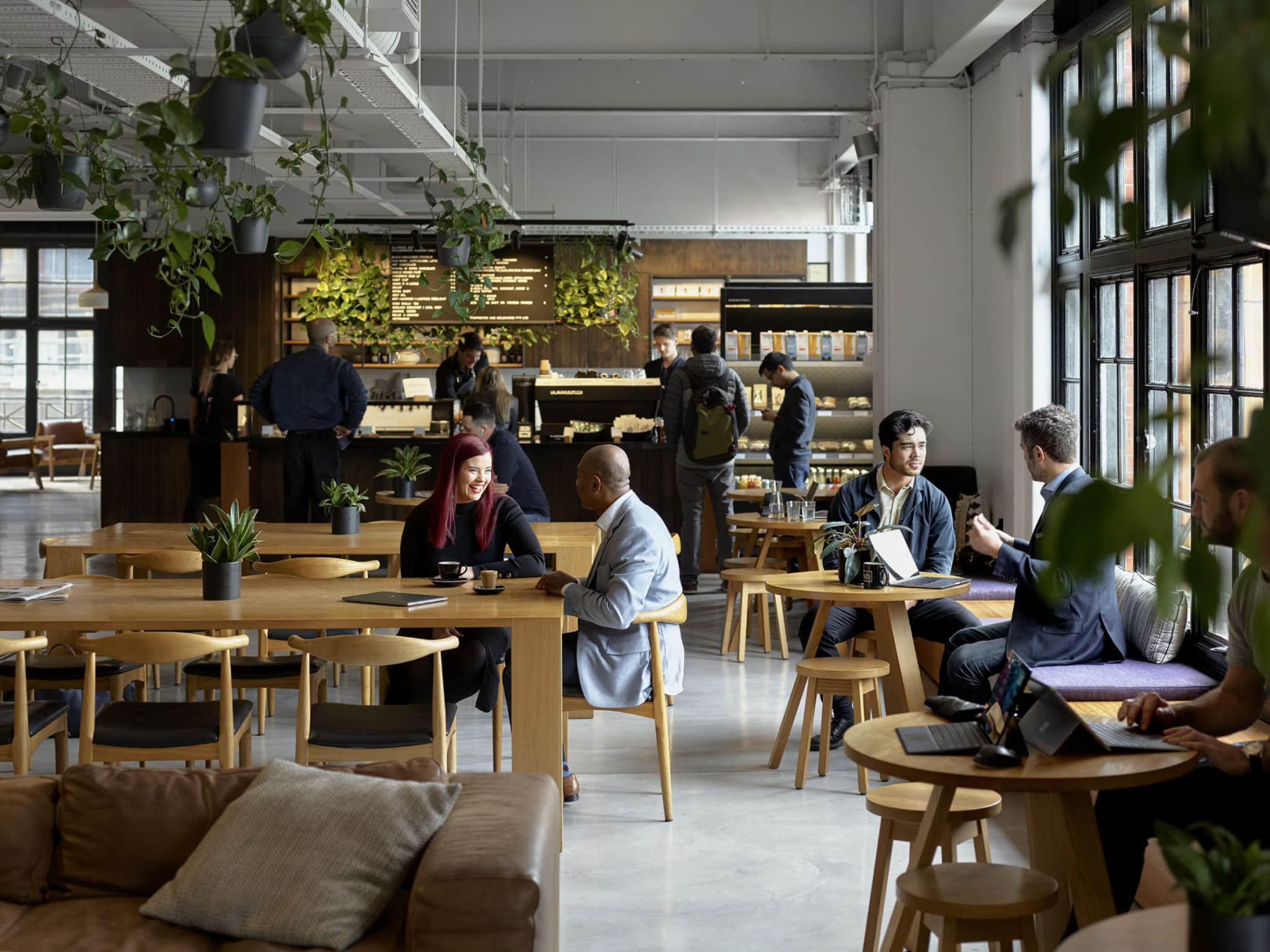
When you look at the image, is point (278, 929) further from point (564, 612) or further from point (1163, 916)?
point (564, 612)

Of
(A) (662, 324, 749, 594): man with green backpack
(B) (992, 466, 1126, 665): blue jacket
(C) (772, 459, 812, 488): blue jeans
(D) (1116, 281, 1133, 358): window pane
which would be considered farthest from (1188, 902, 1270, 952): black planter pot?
(C) (772, 459, 812, 488): blue jeans

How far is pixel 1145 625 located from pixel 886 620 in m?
0.99

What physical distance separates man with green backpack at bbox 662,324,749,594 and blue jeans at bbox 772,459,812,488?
350mm

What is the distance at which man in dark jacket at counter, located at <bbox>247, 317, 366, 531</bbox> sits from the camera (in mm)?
9242

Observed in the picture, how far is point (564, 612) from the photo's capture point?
448 cm

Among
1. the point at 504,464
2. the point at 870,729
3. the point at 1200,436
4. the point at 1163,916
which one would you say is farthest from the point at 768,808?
the point at 504,464

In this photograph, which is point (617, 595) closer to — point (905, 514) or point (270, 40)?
point (905, 514)

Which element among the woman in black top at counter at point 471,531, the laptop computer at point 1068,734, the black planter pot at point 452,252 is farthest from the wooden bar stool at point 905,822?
the black planter pot at point 452,252

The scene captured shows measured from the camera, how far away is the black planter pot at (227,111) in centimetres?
399

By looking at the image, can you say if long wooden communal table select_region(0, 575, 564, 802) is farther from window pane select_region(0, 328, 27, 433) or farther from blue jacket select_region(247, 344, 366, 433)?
window pane select_region(0, 328, 27, 433)

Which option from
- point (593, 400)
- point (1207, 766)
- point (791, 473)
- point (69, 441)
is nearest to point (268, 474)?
point (593, 400)

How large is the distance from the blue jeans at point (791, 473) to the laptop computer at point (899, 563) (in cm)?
435

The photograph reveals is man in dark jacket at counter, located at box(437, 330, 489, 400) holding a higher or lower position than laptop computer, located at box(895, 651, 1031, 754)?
higher

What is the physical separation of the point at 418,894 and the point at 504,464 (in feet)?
16.9
